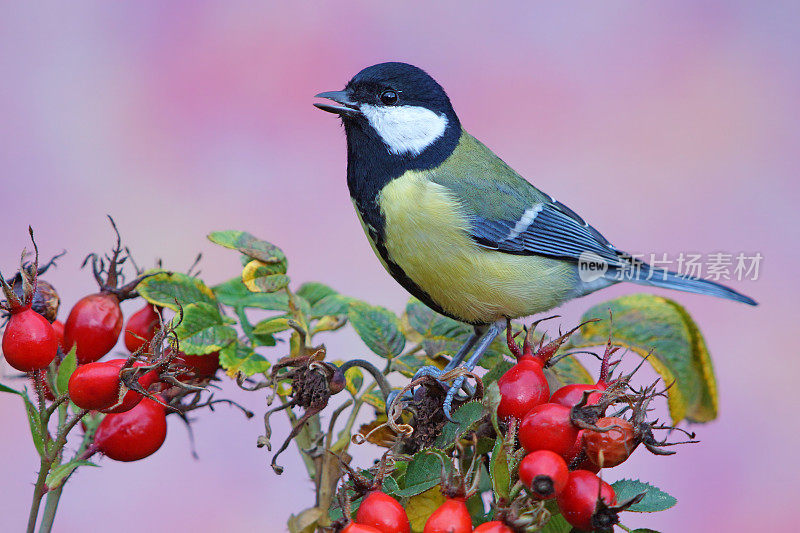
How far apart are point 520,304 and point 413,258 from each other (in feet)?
0.81

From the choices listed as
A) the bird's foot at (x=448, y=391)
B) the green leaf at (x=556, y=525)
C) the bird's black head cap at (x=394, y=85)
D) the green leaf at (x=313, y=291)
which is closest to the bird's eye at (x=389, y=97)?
the bird's black head cap at (x=394, y=85)

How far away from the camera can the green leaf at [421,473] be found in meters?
0.84

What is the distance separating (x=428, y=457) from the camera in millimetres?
853

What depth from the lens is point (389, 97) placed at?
146 centimetres

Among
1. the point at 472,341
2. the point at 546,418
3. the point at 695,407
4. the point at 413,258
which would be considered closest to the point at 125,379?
the point at 546,418

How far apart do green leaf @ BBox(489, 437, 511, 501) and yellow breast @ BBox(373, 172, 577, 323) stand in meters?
0.66

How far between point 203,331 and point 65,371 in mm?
221

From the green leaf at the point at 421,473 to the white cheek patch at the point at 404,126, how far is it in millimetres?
743

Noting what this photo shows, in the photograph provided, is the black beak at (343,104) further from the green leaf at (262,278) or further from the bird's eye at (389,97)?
the green leaf at (262,278)

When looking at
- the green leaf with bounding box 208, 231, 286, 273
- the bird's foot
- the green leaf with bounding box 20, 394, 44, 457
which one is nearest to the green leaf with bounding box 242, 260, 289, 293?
the green leaf with bounding box 208, 231, 286, 273

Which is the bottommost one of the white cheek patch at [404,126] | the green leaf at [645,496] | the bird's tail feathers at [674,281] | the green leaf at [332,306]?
the green leaf at [645,496]

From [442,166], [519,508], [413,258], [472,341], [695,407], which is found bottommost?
[519,508]

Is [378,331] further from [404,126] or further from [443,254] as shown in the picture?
[404,126]

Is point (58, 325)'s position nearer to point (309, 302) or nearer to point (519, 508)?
point (309, 302)
